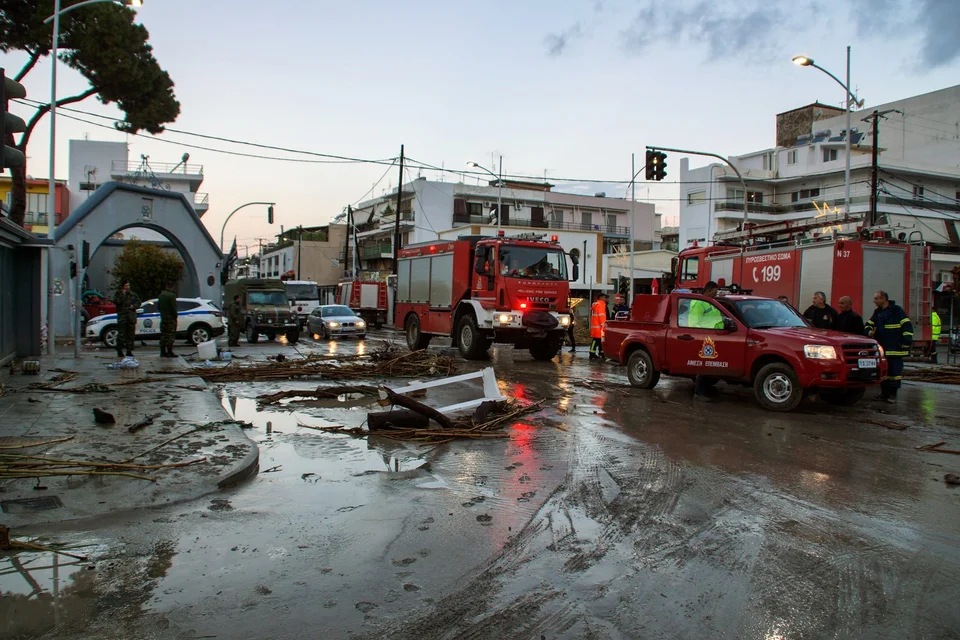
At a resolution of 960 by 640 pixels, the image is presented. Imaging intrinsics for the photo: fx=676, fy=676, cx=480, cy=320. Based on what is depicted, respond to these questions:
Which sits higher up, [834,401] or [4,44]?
[4,44]

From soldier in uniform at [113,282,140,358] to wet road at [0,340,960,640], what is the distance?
10249 millimetres

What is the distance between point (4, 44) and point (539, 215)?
4773cm

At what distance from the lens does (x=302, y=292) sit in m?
35.1

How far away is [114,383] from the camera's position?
11.5 meters

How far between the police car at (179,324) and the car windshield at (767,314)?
1858 centimetres

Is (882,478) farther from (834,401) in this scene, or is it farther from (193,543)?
(193,543)

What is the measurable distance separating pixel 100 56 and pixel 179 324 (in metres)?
9.70

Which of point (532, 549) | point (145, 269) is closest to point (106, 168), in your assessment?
point (145, 269)

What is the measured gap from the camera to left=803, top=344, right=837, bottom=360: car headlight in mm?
9622

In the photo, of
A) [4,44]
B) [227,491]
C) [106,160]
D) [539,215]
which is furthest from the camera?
[539,215]

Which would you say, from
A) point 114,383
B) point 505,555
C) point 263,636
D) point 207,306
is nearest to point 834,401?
point 505,555

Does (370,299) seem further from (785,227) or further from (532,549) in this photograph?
(532,549)

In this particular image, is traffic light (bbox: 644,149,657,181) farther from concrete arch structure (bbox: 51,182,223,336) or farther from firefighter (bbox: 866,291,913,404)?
concrete arch structure (bbox: 51,182,223,336)

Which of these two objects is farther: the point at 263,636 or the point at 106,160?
the point at 106,160
